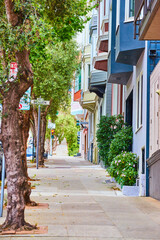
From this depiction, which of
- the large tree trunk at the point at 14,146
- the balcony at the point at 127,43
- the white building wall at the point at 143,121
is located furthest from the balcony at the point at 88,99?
the large tree trunk at the point at 14,146

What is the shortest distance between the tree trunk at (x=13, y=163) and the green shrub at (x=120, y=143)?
8772 mm

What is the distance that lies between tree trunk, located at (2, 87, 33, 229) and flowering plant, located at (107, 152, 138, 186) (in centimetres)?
691

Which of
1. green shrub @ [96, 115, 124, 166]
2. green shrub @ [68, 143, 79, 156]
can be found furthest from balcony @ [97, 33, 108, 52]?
green shrub @ [68, 143, 79, 156]

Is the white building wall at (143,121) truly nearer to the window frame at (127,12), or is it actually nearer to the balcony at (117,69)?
the balcony at (117,69)

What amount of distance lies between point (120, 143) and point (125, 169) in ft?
6.95

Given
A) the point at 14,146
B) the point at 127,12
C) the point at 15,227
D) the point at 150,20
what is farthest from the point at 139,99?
the point at 15,227

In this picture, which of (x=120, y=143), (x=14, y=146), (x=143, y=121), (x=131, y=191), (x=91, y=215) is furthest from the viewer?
(x=120, y=143)

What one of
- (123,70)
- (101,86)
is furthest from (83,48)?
(123,70)

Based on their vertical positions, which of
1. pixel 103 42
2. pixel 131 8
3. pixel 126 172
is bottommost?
pixel 126 172

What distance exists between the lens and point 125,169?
14.7 m

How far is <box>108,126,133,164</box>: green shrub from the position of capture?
1662cm

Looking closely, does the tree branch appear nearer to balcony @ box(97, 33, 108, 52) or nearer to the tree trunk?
the tree trunk

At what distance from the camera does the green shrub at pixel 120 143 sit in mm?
16625

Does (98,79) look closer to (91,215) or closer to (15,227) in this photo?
(91,215)
